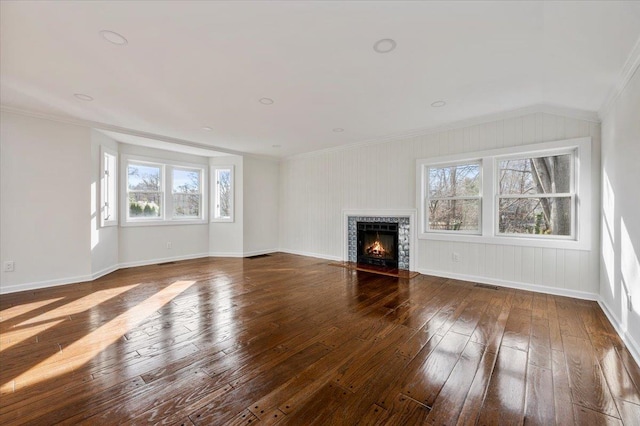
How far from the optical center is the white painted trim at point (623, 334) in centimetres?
200

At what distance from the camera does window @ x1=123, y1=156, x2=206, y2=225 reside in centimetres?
525

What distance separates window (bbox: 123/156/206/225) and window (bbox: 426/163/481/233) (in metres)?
5.23

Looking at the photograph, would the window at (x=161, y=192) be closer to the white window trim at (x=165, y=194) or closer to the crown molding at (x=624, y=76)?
the white window trim at (x=165, y=194)

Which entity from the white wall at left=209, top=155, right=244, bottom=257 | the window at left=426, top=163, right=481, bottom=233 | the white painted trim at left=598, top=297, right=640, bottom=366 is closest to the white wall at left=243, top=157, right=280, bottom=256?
the white wall at left=209, top=155, right=244, bottom=257

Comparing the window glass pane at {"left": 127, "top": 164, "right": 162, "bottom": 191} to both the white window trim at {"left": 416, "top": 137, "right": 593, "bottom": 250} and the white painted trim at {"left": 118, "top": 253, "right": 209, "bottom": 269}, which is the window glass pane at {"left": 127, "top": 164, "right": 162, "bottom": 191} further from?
the white window trim at {"left": 416, "top": 137, "right": 593, "bottom": 250}

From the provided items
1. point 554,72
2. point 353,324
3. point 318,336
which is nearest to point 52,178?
point 318,336

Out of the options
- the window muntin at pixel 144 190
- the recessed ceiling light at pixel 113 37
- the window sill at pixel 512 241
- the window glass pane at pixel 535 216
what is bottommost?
the window sill at pixel 512 241

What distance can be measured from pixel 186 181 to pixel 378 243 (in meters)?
4.66

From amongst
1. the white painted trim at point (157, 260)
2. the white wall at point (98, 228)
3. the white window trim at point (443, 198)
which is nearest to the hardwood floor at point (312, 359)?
the white wall at point (98, 228)

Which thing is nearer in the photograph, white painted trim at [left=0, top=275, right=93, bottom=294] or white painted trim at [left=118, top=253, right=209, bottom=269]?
white painted trim at [left=0, top=275, right=93, bottom=294]

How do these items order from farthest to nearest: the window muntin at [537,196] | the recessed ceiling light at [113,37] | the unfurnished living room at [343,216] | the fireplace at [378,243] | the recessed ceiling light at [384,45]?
1. the fireplace at [378,243]
2. the window muntin at [537,196]
3. the recessed ceiling light at [384,45]
4. the recessed ceiling light at [113,37]
5. the unfurnished living room at [343,216]

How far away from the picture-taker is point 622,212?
241cm

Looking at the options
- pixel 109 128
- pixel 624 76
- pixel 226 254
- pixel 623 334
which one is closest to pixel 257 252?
pixel 226 254

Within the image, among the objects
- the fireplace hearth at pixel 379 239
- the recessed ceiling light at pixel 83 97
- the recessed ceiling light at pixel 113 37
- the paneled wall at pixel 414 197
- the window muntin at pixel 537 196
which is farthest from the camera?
the fireplace hearth at pixel 379 239
